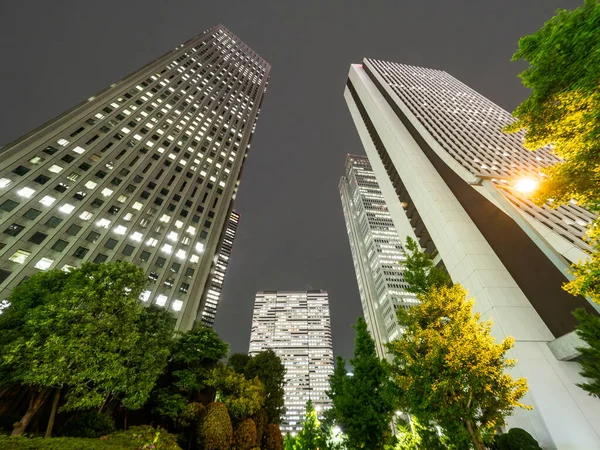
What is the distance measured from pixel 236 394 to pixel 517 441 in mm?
17423

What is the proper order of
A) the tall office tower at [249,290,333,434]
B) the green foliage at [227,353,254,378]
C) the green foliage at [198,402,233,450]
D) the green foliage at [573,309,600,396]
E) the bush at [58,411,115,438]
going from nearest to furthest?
the bush at [58,411,115,438]
the green foliage at [573,309,600,396]
the green foliage at [198,402,233,450]
the green foliage at [227,353,254,378]
the tall office tower at [249,290,333,434]

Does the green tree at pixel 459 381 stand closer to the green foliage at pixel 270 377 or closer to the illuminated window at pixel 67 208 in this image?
the green foliage at pixel 270 377

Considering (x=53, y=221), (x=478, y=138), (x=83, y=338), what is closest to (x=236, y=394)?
(x=83, y=338)

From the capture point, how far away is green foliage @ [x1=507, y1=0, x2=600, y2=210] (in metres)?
7.11

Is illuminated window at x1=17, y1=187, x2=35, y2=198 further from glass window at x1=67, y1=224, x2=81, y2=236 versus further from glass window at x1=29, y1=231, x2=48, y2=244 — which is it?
glass window at x1=67, y1=224, x2=81, y2=236

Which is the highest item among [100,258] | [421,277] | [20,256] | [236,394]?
[100,258]

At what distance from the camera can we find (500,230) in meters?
22.0

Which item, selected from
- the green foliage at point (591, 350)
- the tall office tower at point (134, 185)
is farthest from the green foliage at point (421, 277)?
the tall office tower at point (134, 185)

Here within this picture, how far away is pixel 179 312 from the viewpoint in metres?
35.7

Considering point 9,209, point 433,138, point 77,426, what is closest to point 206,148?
point 9,209

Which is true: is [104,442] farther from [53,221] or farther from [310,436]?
[53,221]

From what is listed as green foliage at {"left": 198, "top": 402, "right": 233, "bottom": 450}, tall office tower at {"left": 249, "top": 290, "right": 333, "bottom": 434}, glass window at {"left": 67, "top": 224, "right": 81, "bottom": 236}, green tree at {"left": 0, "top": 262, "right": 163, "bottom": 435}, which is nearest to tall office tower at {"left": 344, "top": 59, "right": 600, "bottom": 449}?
green foliage at {"left": 198, "top": 402, "right": 233, "bottom": 450}

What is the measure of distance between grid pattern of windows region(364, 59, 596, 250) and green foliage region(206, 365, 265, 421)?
24.9 metres

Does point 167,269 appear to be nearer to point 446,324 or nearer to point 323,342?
point 446,324
